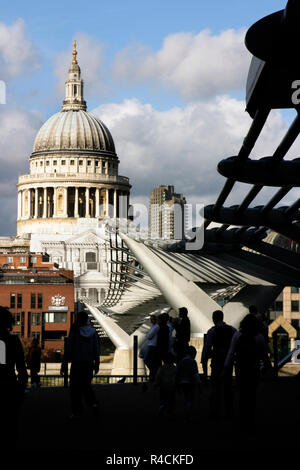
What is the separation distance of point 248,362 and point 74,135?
164 metres

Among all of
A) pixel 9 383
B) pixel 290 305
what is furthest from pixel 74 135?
pixel 9 383

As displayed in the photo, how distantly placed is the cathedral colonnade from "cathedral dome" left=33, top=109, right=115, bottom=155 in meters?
8.72

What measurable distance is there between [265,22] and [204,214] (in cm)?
1738

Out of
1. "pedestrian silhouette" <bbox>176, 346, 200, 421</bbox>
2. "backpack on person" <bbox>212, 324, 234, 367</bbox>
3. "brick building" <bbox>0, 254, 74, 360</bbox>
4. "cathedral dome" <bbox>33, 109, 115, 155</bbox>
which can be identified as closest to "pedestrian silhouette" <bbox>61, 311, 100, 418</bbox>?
"pedestrian silhouette" <bbox>176, 346, 200, 421</bbox>

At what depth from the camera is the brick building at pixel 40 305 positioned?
10319 cm

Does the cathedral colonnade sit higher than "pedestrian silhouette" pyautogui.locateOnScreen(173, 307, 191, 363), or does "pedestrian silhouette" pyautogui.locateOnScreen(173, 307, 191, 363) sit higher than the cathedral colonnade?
the cathedral colonnade

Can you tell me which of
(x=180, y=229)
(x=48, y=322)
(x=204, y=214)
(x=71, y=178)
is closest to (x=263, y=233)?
(x=204, y=214)

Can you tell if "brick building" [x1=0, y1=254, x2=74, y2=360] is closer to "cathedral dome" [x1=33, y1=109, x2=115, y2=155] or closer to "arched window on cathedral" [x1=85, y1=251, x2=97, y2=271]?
"arched window on cathedral" [x1=85, y1=251, x2=97, y2=271]

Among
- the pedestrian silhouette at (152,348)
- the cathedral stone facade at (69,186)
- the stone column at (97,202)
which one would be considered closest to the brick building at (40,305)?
the cathedral stone facade at (69,186)

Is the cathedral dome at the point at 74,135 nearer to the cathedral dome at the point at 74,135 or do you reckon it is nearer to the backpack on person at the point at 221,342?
the cathedral dome at the point at 74,135

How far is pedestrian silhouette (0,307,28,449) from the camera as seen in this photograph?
9.57 metres

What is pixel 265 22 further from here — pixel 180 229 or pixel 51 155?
pixel 51 155

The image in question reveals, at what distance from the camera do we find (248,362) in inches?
540

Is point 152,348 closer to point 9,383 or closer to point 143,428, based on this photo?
point 143,428
